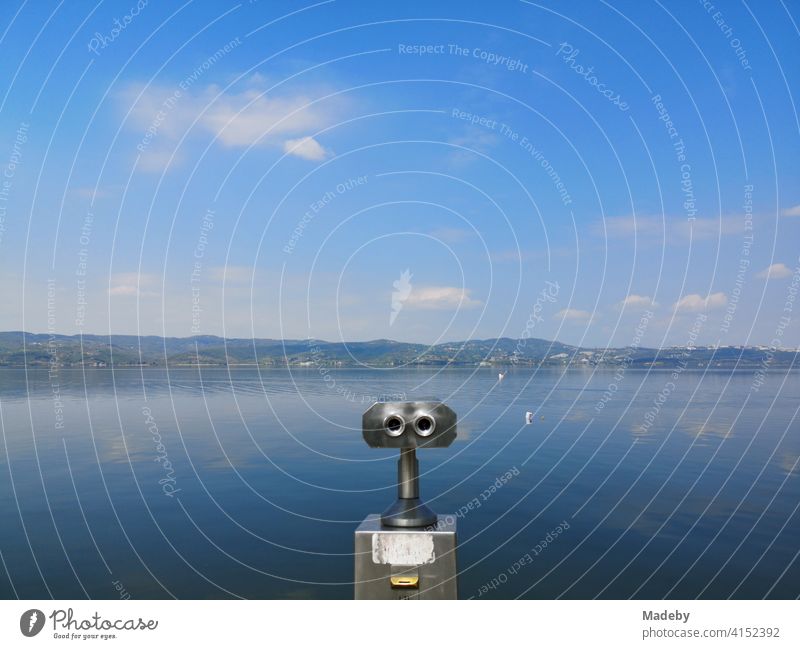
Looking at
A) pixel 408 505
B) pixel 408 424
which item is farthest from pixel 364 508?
pixel 408 424

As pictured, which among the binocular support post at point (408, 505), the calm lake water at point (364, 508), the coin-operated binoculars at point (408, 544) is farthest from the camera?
the calm lake water at point (364, 508)

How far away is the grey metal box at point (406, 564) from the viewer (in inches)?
205

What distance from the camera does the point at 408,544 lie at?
5262 mm

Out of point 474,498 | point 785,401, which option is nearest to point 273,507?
point 474,498

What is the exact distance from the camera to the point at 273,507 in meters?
28.1

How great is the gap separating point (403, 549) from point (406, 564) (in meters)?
→ 0.12

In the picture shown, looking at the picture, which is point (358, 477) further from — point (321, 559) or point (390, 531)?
point (390, 531)

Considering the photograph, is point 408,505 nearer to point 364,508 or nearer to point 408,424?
point 408,424

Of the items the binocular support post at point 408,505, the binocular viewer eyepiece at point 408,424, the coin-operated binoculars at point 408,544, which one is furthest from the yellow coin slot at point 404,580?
the binocular viewer eyepiece at point 408,424

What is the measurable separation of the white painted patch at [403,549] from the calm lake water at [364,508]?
13290 millimetres

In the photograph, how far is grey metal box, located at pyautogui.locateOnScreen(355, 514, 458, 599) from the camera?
521 centimetres

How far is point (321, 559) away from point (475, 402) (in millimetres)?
66212

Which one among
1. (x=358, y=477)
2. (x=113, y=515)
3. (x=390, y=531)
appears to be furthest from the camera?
(x=358, y=477)

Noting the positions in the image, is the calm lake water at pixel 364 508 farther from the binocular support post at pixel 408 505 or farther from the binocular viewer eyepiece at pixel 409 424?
the binocular viewer eyepiece at pixel 409 424
